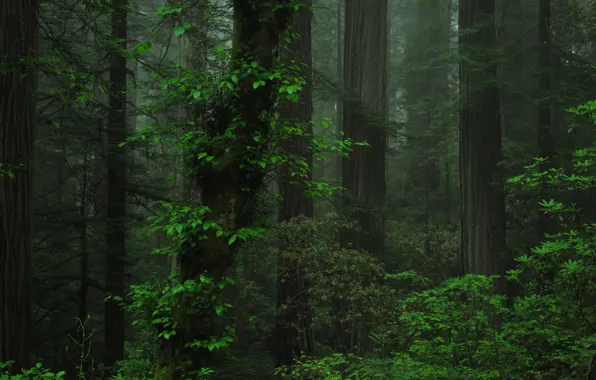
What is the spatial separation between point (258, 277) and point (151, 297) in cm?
1262

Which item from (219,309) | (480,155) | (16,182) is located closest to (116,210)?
(16,182)

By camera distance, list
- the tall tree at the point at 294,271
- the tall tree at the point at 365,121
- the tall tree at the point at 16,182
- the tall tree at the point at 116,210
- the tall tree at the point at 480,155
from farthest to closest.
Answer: the tall tree at the point at 480,155, the tall tree at the point at 365,121, the tall tree at the point at 116,210, the tall tree at the point at 294,271, the tall tree at the point at 16,182

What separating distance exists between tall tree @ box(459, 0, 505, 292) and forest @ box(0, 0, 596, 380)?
1.8 inches

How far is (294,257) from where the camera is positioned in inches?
339

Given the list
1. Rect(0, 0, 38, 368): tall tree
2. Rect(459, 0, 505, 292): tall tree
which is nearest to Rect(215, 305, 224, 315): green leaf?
Rect(0, 0, 38, 368): tall tree

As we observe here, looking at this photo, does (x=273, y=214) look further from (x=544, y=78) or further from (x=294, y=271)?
(x=544, y=78)

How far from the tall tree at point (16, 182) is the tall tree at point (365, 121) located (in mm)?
5876

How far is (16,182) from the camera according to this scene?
7.45 meters

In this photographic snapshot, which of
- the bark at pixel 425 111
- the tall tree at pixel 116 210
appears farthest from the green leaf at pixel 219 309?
the bark at pixel 425 111

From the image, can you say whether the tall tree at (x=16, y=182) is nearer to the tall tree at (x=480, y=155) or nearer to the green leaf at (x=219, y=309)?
the green leaf at (x=219, y=309)

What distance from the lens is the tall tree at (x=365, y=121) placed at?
458 inches

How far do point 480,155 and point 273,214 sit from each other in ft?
19.3

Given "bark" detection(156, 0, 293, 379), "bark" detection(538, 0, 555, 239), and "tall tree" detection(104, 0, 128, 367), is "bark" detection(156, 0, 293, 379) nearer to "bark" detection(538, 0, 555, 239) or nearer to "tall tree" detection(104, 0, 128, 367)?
"tall tree" detection(104, 0, 128, 367)

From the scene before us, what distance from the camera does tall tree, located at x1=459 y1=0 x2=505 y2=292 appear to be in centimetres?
1201
